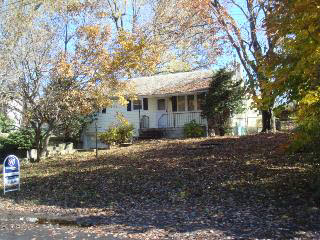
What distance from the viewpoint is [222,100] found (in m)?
27.1

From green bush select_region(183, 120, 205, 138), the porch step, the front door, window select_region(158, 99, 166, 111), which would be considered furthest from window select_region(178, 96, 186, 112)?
green bush select_region(183, 120, 205, 138)

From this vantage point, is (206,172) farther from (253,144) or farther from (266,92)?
(253,144)

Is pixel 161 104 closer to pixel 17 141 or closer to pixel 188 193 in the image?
pixel 17 141

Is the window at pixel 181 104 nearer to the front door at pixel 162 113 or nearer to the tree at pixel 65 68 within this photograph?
the front door at pixel 162 113

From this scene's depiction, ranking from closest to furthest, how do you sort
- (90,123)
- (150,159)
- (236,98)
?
1. (150,159)
2. (236,98)
3. (90,123)

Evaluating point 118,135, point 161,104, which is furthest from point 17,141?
point 161,104

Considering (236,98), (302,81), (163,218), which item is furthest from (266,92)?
(236,98)

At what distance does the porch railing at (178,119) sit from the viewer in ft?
96.1

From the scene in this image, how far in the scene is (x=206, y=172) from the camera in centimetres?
1438

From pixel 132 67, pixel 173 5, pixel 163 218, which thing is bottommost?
pixel 163 218

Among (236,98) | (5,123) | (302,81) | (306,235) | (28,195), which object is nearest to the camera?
(306,235)

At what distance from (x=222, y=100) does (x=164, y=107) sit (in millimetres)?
5863

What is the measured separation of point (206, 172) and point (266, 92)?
13.8 feet

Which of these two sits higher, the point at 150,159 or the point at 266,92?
the point at 266,92
